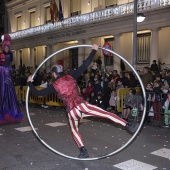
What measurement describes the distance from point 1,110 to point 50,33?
20088mm

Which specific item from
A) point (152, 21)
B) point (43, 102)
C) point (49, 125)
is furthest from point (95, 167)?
point (152, 21)

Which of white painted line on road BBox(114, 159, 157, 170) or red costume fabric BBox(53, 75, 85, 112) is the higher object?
red costume fabric BBox(53, 75, 85, 112)

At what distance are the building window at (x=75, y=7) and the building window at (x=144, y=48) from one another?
750 centimetres

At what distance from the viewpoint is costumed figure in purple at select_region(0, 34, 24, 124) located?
8.10 metres

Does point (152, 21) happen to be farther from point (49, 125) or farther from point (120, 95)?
point (49, 125)

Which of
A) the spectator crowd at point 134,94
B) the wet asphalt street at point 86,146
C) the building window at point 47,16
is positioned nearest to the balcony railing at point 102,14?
the building window at point 47,16

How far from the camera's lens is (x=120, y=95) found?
10117 mm

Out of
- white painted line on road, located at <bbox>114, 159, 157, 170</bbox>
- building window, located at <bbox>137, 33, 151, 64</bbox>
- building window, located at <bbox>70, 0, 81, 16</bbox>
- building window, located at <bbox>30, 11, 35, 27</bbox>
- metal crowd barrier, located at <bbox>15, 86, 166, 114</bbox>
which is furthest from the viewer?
building window, located at <bbox>30, 11, 35, 27</bbox>

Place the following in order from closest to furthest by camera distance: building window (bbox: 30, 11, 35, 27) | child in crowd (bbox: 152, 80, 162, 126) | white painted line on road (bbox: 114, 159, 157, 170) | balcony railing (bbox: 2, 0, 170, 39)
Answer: white painted line on road (bbox: 114, 159, 157, 170) < child in crowd (bbox: 152, 80, 162, 126) < balcony railing (bbox: 2, 0, 170, 39) < building window (bbox: 30, 11, 35, 27)

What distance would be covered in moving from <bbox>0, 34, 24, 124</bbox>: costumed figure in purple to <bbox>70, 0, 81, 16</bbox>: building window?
724 inches

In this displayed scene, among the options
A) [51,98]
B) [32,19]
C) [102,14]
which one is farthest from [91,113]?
[32,19]

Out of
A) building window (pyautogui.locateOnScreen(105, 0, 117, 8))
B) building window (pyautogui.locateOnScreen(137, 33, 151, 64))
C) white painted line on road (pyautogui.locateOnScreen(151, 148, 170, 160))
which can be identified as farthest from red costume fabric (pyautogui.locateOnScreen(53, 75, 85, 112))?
building window (pyautogui.locateOnScreen(105, 0, 117, 8))

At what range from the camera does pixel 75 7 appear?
86.0 ft

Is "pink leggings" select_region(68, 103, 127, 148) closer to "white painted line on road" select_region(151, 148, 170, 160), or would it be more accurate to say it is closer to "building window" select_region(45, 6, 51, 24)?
"white painted line on road" select_region(151, 148, 170, 160)
